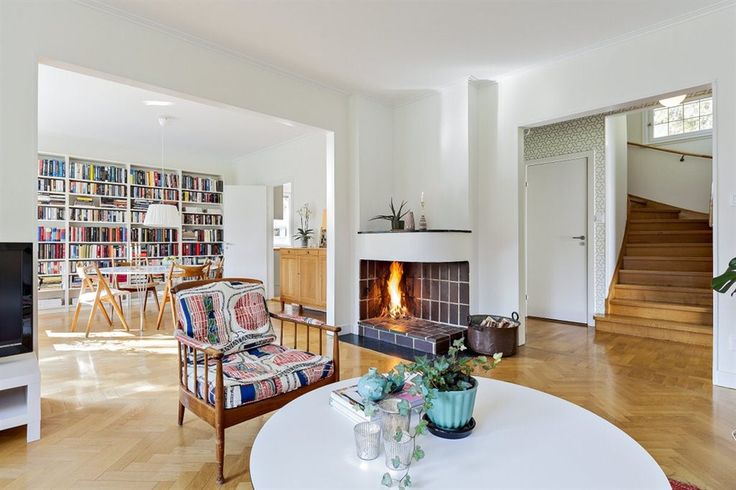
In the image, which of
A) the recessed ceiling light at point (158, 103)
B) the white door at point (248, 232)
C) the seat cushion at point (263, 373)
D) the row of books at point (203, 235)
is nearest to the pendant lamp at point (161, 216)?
the recessed ceiling light at point (158, 103)

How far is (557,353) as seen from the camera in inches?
146

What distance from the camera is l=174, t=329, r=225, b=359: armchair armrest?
5.80 feet

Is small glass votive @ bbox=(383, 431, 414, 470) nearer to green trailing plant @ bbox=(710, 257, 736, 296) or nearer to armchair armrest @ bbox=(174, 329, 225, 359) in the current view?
armchair armrest @ bbox=(174, 329, 225, 359)

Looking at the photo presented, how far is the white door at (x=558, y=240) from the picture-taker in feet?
16.4

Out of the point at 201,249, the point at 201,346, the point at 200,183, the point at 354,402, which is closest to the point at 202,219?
the point at 201,249

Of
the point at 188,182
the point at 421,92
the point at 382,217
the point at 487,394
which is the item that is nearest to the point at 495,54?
the point at 421,92

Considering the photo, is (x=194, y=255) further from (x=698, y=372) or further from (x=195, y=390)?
(x=698, y=372)

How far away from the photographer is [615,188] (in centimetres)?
506

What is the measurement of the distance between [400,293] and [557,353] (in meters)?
1.74

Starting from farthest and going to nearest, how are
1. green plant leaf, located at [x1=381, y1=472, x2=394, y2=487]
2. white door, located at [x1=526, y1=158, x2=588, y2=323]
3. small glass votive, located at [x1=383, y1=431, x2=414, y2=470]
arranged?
1. white door, located at [x1=526, y1=158, x2=588, y2=323]
2. small glass votive, located at [x1=383, y1=431, x2=414, y2=470]
3. green plant leaf, located at [x1=381, y1=472, x2=394, y2=487]

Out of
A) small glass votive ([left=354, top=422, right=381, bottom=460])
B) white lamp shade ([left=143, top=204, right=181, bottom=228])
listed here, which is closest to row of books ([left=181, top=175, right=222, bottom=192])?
white lamp shade ([left=143, top=204, right=181, bottom=228])

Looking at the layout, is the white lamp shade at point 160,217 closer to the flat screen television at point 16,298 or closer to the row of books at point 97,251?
the row of books at point 97,251

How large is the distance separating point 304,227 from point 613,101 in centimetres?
430

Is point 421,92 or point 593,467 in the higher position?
point 421,92
